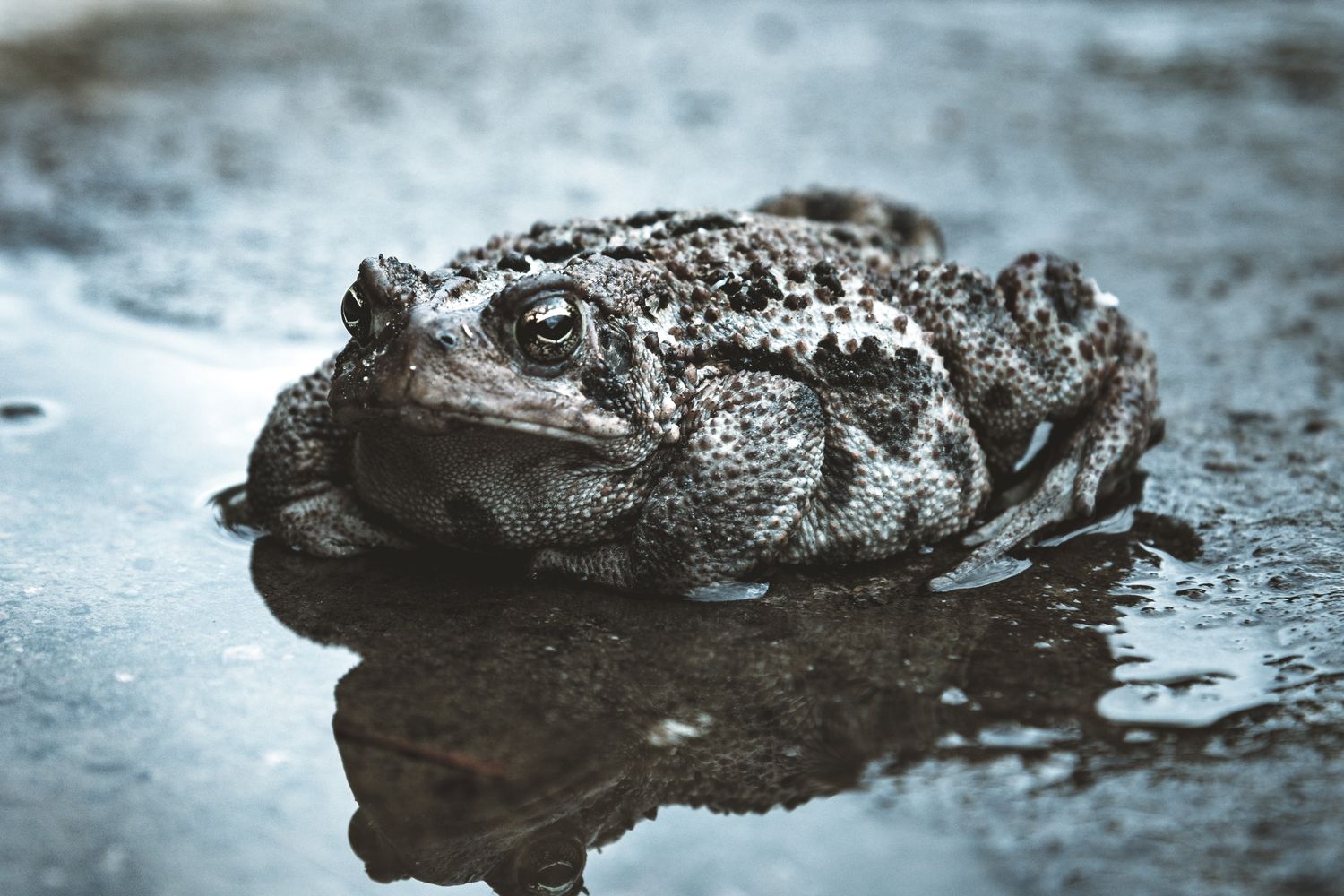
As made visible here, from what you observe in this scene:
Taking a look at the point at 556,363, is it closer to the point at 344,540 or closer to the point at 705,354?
the point at 705,354

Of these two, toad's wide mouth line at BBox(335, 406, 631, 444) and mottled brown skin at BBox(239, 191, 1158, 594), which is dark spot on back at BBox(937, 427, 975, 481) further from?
toad's wide mouth line at BBox(335, 406, 631, 444)

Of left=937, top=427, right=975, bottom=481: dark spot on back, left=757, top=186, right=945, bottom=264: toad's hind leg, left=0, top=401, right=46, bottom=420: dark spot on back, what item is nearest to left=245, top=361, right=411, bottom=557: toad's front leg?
left=0, top=401, right=46, bottom=420: dark spot on back

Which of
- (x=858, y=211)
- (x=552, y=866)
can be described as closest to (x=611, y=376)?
(x=552, y=866)

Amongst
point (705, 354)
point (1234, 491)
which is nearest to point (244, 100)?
point (705, 354)

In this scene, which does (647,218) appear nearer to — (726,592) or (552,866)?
(726,592)

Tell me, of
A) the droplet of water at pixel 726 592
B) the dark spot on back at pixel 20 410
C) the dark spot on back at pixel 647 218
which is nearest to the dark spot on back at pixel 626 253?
the dark spot on back at pixel 647 218

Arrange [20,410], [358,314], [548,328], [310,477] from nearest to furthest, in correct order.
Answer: [548,328] < [358,314] < [310,477] < [20,410]
